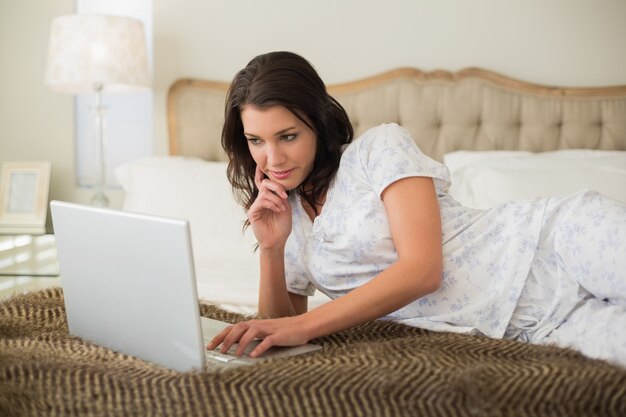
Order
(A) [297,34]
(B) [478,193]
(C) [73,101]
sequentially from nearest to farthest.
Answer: (B) [478,193]
(A) [297,34]
(C) [73,101]

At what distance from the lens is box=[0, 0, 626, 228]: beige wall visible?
2.95 metres

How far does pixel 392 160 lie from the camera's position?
140cm

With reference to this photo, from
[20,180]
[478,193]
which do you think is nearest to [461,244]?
[478,193]

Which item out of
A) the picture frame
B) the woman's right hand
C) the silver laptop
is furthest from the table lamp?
the silver laptop

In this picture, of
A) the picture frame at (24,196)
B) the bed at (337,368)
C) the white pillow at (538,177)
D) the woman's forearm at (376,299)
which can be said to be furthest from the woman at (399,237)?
the picture frame at (24,196)

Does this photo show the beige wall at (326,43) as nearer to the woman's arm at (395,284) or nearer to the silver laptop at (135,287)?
the woman's arm at (395,284)

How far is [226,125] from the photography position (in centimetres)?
163

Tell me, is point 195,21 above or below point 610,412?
above

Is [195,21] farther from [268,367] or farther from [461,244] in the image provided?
[268,367]

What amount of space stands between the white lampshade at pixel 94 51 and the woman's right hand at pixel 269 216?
1.60 meters

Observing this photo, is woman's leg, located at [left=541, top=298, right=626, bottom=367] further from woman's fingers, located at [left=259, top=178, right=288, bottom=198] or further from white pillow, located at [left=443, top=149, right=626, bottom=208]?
white pillow, located at [left=443, top=149, right=626, bottom=208]

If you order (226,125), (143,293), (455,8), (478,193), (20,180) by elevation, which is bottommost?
(20,180)

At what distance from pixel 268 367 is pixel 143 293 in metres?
0.21

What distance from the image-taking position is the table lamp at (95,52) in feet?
9.71
